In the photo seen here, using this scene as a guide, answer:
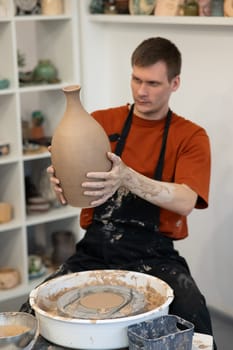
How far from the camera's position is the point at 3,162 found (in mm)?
3172

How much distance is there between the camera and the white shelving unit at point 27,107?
10.4ft

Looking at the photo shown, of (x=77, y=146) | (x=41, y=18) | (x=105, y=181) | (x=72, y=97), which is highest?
(x=41, y=18)

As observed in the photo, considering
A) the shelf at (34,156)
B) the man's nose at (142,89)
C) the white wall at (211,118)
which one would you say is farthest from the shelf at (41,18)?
the man's nose at (142,89)

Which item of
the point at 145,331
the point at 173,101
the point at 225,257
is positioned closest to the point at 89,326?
the point at 145,331

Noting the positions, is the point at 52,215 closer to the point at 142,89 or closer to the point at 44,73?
the point at 44,73

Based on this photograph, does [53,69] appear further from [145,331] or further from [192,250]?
[145,331]

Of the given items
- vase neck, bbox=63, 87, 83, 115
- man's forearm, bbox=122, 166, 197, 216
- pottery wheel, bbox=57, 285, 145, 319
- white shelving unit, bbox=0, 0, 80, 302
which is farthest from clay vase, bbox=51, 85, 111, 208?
white shelving unit, bbox=0, 0, 80, 302

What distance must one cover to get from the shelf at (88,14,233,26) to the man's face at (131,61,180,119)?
507 mm

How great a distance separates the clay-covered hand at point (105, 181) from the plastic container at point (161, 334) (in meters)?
0.42

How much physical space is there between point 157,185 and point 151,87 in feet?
1.28

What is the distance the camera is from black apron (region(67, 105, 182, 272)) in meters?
2.21

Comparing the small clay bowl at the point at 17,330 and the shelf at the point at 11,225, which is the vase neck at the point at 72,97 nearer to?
the small clay bowl at the point at 17,330

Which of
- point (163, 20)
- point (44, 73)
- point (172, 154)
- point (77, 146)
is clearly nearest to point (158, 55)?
point (172, 154)

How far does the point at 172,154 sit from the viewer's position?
2281 mm
